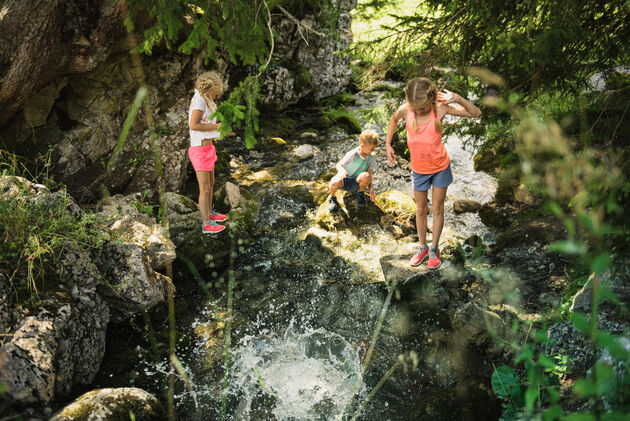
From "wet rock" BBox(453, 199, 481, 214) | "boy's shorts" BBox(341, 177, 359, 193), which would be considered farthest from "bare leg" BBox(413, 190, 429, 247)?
"wet rock" BBox(453, 199, 481, 214)

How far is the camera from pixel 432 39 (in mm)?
5402

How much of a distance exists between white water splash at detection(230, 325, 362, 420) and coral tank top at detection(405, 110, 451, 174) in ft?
7.42

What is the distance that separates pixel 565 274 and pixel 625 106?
2156 mm

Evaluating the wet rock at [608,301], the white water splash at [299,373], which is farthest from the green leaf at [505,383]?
the white water splash at [299,373]

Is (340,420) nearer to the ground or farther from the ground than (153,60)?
nearer to the ground

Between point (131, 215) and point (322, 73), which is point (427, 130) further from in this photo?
point (322, 73)

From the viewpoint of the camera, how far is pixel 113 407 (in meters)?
3.12

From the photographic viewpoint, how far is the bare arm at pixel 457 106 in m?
3.97

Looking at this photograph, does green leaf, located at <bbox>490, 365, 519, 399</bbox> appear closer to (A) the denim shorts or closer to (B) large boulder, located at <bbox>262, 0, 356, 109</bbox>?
(A) the denim shorts

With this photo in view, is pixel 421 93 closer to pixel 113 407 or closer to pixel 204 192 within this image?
pixel 204 192

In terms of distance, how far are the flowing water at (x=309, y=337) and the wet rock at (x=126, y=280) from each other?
1.84 ft

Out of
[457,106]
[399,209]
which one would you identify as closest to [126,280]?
[457,106]

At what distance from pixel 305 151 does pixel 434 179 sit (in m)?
5.94

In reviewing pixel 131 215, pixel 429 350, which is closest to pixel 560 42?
pixel 429 350
